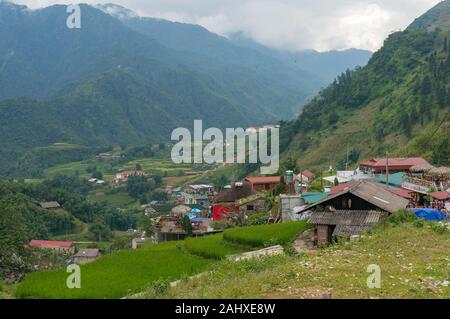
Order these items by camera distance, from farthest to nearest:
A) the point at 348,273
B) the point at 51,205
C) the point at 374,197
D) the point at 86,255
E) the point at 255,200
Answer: the point at 51,205 → the point at 86,255 → the point at 255,200 → the point at 374,197 → the point at 348,273

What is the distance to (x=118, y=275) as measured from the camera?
18.0 m

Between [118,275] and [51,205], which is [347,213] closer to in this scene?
[118,275]

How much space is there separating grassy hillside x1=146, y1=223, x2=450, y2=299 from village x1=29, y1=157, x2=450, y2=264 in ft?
9.81

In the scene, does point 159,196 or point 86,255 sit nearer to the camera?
point 86,255

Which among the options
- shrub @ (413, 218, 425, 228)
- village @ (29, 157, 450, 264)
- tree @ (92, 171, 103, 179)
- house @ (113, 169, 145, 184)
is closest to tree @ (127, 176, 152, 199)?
house @ (113, 169, 145, 184)

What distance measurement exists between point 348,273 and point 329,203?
1013 cm

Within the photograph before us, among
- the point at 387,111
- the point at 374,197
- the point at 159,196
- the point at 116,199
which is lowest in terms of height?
the point at 116,199

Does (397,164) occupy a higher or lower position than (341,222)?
higher

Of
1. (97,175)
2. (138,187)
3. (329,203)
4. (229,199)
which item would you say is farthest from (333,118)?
(329,203)

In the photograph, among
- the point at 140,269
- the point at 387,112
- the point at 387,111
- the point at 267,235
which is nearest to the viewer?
the point at 140,269
